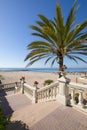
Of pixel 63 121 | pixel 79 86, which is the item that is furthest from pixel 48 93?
pixel 63 121

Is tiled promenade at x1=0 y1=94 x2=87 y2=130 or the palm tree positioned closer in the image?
tiled promenade at x1=0 y1=94 x2=87 y2=130

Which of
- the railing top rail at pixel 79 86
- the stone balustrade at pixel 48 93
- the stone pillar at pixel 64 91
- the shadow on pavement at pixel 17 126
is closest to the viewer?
the shadow on pavement at pixel 17 126

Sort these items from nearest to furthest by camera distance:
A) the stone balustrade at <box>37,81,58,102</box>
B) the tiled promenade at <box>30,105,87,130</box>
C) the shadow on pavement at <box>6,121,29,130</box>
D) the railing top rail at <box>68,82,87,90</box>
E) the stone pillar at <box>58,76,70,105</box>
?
the tiled promenade at <box>30,105,87,130</box>, the shadow on pavement at <box>6,121,29,130</box>, the railing top rail at <box>68,82,87,90</box>, the stone pillar at <box>58,76,70,105</box>, the stone balustrade at <box>37,81,58,102</box>

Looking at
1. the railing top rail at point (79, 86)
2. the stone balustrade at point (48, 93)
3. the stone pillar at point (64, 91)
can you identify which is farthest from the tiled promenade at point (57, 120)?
the stone balustrade at point (48, 93)

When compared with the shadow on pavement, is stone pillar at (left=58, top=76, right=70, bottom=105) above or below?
above

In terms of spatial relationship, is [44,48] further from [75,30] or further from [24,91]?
[24,91]

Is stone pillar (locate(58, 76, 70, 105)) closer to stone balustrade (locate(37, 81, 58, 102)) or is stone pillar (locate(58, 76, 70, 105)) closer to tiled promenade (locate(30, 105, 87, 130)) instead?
tiled promenade (locate(30, 105, 87, 130))

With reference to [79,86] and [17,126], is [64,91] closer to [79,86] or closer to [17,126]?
[79,86]

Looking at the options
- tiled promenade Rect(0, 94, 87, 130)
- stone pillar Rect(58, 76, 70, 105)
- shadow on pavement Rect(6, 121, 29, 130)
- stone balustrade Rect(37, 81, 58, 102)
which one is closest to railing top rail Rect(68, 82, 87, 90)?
stone pillar Rect(58, 76, 70, 105)

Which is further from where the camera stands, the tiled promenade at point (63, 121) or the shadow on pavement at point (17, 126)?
the shadow on pavement at point (17, 126)

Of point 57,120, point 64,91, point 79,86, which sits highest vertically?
point 79,86

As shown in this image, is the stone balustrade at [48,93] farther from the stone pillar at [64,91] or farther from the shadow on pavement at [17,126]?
the shadow on pavement at [17,126]

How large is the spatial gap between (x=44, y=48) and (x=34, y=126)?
8.00 meters

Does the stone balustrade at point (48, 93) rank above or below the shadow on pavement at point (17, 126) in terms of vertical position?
above
